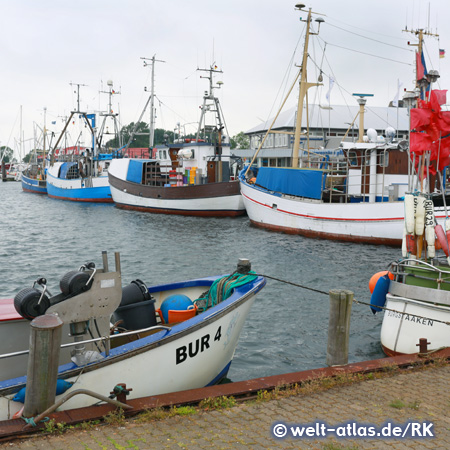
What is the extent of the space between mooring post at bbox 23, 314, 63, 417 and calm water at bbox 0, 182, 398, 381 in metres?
3.88

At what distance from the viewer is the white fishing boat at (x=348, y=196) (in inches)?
893

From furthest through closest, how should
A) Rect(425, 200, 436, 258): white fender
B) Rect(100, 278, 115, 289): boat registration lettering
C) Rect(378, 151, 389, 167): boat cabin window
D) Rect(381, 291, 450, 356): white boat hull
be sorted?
1. Rect(378, 151, 389, 167): boat cabin window
2. Rect(425, 200, 436, 258): white fender
3. Rect(381, 291, 450, 356): white boat hull
4. Rect(100, 278, 115, 289): boat registration lettering

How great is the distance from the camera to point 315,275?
16.8 m

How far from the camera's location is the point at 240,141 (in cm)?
9706

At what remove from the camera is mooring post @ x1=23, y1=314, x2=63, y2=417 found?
16.6 ft

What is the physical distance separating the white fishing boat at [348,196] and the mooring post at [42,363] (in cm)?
1862

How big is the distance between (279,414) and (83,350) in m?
2.30

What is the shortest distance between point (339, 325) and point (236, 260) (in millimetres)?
12757

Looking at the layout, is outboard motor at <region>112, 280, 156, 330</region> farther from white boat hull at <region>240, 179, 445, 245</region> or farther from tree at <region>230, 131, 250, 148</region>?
tree at <region>230, 131, 250, 148</region>

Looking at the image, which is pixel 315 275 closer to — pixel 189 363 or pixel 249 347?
pixel 249 347

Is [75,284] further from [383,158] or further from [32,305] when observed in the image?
[383,158]

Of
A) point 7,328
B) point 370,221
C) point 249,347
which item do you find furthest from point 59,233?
point 7,328

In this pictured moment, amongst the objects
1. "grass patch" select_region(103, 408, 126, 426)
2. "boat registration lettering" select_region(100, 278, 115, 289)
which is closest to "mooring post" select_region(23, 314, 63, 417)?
"grass patch" select_region(103, 408, 126, 426)

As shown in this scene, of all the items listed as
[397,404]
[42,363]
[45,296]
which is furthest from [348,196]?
[42,363]
